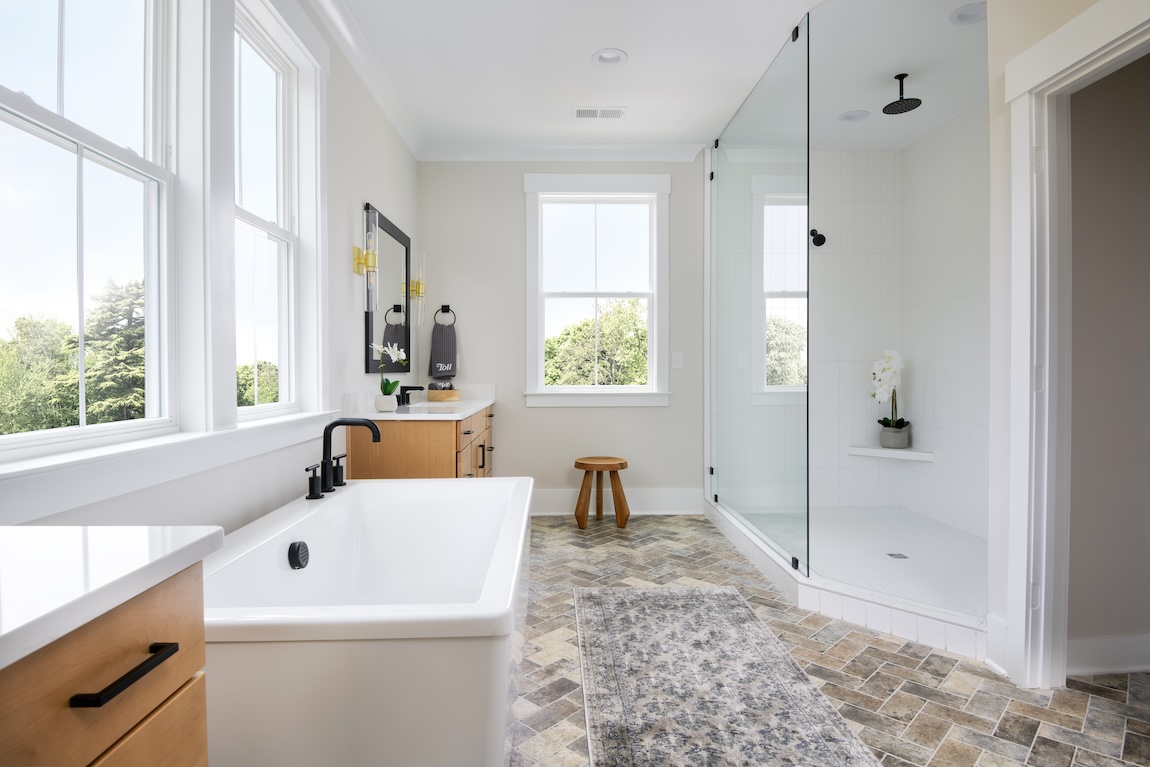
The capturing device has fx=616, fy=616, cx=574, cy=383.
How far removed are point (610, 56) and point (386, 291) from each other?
1.73 meters

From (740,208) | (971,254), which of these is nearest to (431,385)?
(740,208)

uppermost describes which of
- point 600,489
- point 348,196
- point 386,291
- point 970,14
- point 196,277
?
point 970,14

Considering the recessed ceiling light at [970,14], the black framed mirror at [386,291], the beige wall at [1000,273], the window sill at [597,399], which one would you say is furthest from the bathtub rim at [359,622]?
the window sill at [597,399]

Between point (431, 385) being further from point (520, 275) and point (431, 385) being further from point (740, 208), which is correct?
point (740, 208)

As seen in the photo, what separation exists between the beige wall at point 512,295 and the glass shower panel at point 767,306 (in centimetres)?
36

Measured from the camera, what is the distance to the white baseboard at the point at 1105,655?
209 cm

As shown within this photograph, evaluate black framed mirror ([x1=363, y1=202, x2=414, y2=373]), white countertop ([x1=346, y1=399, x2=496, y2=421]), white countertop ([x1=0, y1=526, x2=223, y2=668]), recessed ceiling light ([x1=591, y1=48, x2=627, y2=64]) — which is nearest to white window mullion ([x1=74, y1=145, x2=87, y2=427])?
white countertop ([x1=0, y1=526, x2=223, y2=668])

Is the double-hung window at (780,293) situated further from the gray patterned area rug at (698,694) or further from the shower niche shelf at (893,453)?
the shower niche shelf at (893,453)

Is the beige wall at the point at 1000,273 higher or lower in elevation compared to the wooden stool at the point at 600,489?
higher

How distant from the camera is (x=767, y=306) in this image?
3.29 m

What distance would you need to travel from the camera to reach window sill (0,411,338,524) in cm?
112

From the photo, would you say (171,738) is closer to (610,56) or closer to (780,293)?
(780,293)

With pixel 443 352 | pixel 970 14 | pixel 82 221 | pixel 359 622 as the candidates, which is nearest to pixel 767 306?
pixel 970 14

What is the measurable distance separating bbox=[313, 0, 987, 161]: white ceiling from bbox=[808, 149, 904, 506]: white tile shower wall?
296mm
